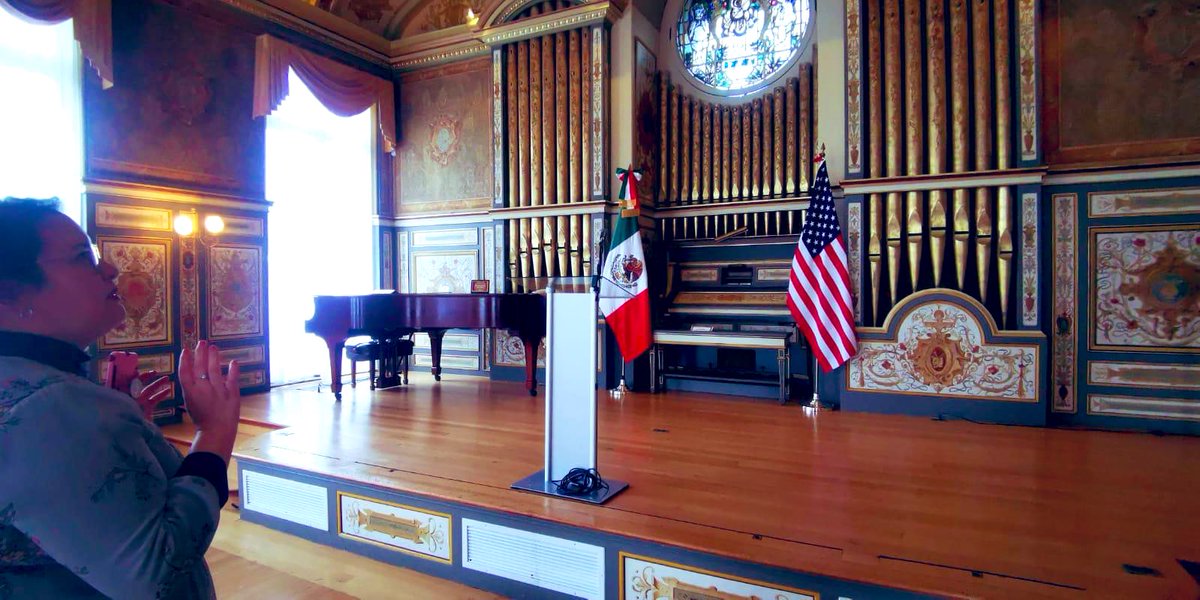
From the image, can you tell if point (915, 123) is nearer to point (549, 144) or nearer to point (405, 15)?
point (549, 144)

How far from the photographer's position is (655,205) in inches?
246

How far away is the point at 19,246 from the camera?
1022 millimetres

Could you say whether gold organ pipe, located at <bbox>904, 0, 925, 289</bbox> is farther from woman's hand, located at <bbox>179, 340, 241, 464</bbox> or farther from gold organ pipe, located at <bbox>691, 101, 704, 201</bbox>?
woman's hand, located at <bbox>179, 340, 241, 464</bbox>

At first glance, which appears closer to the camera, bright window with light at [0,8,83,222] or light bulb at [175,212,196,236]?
bright window with light at [0,8,83,222]

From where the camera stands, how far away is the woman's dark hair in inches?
39.7

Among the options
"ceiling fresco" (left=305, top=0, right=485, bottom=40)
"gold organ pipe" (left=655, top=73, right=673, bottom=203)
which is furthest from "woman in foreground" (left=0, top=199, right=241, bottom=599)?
"ceiling fresco" (left=305, top=0, right=485, bottom=40)

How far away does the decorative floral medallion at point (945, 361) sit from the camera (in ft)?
14.9

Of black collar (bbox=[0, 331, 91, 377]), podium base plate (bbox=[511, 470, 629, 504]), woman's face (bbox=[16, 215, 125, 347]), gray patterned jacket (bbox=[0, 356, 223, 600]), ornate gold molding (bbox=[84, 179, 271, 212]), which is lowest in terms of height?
podium base plate (bbox=[511, 470, 629, 504])

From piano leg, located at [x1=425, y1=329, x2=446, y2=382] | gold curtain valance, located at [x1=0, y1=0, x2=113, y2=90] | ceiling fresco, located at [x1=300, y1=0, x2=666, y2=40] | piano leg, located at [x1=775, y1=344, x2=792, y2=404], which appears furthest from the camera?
ceiling fresco, located at [x1=300, y1=0, x2=666, y2=40]

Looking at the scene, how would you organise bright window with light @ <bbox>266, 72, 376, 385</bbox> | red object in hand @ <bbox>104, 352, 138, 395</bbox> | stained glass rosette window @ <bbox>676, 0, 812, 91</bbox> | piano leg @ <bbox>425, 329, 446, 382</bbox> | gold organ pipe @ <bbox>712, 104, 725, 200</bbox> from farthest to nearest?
piano leg @ <bbox>425, 329, 446, 382</bbox> < bright window with light @ <bbox>266, 72, 376, 385</bbox> < gold organ pipe @ <bbox>712, 104, 725, 200</bbox> < stained glass rosette window @ <bbox>676, 0, 812, 91</bbox> < red object in hand @ <bbox>104, 352, 138, 395</bbox>

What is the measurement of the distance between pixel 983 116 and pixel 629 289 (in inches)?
122

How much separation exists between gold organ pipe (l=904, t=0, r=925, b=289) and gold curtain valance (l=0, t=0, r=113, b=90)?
6.31 metres

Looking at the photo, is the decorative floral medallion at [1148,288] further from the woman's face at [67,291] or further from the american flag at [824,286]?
the woman's face at [67,291]

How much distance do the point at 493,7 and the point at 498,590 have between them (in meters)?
5.81
